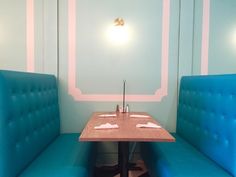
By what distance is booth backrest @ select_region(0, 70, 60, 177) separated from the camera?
5.07ft

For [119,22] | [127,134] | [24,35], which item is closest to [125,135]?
[127,134]

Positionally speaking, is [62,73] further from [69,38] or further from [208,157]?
[208,157]

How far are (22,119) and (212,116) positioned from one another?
4.93 ft

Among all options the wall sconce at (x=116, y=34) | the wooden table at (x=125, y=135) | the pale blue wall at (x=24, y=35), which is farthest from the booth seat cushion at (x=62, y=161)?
the wall sconce at (x=116, y=34)

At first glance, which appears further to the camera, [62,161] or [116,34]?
[116,34]

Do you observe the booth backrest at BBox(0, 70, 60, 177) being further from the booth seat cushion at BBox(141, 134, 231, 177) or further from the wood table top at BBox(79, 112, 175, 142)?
the booth seat cushion at BBox(141, 134, 231, 177)

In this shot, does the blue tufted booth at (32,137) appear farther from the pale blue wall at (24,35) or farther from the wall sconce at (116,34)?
the wall sconce at (116,34)

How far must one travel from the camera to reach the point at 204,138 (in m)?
2.18

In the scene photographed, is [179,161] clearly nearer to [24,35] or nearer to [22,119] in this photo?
[22,119]

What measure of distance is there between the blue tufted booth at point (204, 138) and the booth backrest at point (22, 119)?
1.05 meters

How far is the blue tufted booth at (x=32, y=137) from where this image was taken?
1561 mm

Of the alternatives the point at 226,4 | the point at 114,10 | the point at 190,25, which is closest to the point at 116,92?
the point at 114,10

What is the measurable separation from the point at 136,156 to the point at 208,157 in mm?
1210

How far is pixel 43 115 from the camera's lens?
2324 millimetres
